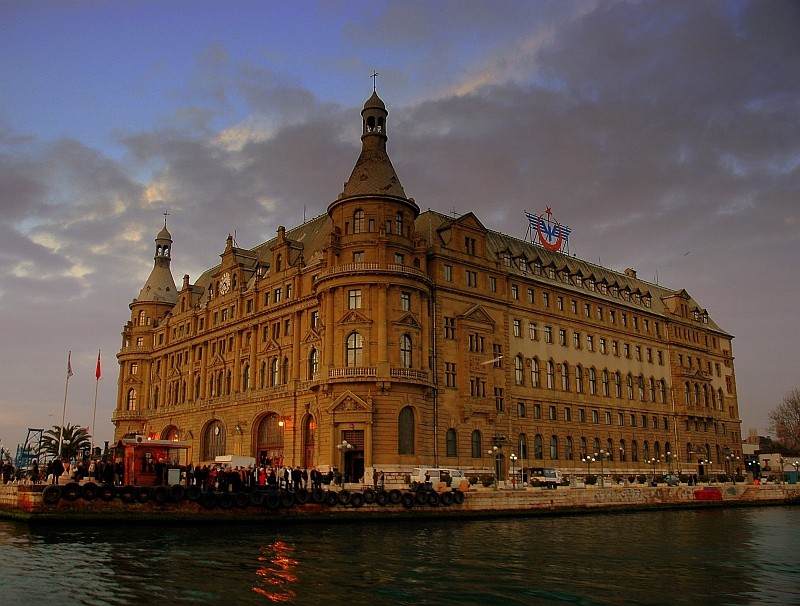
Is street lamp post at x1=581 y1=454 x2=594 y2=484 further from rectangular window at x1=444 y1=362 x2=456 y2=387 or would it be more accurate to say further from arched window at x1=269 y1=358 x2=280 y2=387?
arched window at x1=269 y1=358 x2=280 y2=387

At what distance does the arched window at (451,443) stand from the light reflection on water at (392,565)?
24.3m

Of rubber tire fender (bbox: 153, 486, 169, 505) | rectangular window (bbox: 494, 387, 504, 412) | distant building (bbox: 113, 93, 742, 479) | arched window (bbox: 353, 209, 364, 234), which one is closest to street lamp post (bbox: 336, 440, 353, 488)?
distant building (bbox: 113, 93, 742, 479)

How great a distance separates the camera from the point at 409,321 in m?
73.1

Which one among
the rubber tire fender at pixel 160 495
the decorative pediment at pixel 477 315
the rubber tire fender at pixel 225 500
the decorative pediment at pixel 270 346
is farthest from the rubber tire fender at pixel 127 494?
the decorative pediment at pixel 477 315

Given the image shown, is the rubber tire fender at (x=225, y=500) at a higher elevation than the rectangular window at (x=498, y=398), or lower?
lower

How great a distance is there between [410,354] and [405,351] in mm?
583

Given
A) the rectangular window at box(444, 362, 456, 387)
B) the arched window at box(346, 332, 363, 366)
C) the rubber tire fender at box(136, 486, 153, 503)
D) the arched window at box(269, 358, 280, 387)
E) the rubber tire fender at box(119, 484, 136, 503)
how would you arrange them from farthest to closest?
the arched window at box(269, 358, 280, 387) → the rectangular window at box(444, 362, 456, 387) → the arched window at box(346, 332, 363, 366) → the rubber tire fender at box(136, 486, 153, 503) → the rubber tire fender at box(119, 484, 136, 503)

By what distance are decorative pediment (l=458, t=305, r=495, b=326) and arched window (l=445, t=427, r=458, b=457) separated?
38.2ft

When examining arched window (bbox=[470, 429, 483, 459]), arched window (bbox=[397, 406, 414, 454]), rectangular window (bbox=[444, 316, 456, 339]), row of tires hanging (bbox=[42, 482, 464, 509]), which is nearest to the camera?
row of tires hanging (bbox=[42, 482, 464, 509])

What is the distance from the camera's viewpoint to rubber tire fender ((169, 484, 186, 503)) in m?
47.7

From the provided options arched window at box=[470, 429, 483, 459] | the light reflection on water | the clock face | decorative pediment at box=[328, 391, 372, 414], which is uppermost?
the clock face

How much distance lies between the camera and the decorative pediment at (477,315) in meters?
79.8

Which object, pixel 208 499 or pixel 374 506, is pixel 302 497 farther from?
pixel 208 499

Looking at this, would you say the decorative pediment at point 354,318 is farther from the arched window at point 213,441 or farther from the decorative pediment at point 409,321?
the arched window at point 213,441
